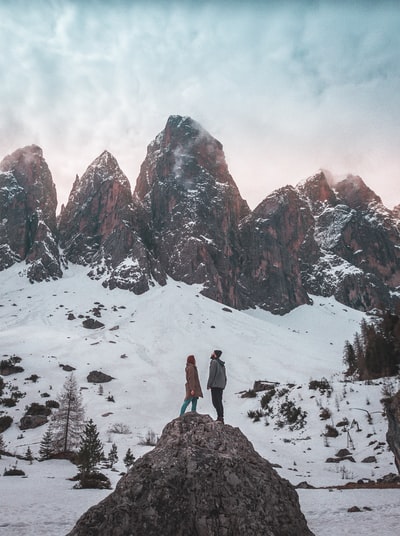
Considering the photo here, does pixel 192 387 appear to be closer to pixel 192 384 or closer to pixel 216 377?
pixel 192 384

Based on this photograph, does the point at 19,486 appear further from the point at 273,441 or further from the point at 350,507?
the point at 273,441

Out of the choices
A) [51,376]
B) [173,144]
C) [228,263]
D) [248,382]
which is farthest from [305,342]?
[173,144]

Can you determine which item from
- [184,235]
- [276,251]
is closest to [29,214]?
[184,235]

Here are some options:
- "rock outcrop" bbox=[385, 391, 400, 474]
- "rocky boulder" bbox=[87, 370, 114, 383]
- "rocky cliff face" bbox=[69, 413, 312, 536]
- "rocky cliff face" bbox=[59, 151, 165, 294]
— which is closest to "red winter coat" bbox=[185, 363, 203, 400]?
"rocky cliff face" bbox=[69, 413, 312, 536]

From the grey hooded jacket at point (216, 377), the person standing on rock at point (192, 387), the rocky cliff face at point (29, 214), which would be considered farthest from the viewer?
the rocky cliff face at point (29, 214)

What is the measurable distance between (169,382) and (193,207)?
4217 inches

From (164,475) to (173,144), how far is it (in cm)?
18052

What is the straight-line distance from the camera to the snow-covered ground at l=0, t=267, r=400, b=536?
10.7m

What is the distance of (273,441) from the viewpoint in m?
28.7

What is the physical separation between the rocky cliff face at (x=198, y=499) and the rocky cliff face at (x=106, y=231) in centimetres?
11164

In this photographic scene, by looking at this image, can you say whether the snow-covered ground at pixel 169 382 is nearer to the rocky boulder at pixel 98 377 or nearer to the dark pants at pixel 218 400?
the rocky boulder at pixel 98 377

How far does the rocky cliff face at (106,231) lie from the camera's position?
125 meters

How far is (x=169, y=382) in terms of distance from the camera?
187ft

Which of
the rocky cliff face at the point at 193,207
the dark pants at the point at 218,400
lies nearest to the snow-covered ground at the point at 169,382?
the dark pants at the point at 218,400
